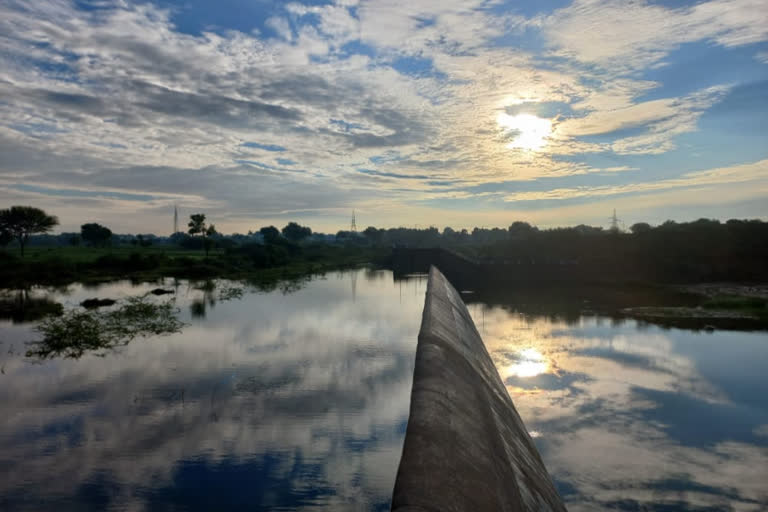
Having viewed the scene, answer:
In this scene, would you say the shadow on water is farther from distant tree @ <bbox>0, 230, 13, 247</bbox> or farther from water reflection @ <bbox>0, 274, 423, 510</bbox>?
distant tree @ <bbox>0, 230, 13, 247</bbox>

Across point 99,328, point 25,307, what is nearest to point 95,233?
point 25,307

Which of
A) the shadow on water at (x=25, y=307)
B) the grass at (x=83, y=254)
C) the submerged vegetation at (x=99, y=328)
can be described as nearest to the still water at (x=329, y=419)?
the submerged vegetation at (x=99, y=328)

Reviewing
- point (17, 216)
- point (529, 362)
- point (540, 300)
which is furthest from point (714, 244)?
point (17, 216)

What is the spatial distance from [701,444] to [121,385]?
74.9 feet

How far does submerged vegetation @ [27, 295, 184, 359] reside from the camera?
26516 millimetres

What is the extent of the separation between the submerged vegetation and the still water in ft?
4.06

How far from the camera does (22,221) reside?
3329 inches

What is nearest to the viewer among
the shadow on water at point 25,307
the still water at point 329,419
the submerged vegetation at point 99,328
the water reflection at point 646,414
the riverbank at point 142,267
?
the water reflection at point 646,414

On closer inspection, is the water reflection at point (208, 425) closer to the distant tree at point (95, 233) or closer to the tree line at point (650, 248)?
the tree line at point (650, 248)

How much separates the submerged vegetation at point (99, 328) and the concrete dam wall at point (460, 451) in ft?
77.1

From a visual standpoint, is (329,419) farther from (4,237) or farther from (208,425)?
(4,237)

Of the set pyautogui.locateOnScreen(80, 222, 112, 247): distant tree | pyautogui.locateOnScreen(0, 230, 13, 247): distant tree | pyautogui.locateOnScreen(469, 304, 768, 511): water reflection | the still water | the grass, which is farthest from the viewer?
pyautogui.locateOnScreen(80, 222, 112, 247): distant tree

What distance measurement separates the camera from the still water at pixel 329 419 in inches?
469

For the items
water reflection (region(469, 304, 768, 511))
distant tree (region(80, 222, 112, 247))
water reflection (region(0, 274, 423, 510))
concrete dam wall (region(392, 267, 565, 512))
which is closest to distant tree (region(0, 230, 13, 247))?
Result: distant tree (region(80, 222, 112, 247))
